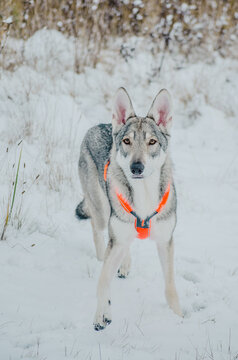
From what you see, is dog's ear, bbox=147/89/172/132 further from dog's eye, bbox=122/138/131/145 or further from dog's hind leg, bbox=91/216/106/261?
dog's hind leg, bbox=91/216/106/261

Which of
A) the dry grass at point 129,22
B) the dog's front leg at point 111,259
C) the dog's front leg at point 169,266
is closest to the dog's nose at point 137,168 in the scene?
the dog's front leg at point 111,259

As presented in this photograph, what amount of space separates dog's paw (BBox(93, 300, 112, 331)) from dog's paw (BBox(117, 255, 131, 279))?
0.69 m

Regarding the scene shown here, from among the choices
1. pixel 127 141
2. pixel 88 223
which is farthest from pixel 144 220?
pixel 88 223

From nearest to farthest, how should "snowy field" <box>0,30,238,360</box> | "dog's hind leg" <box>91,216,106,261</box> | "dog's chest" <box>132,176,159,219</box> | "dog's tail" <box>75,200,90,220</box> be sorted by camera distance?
"snowy field" <box>0,30,238,360</box>
"dog's chest" <box>132,176,159,219</box>
"dog's hind leg" <box>91,216,106,261</box>
"dog's tail" <box>75,200,90,220</box>

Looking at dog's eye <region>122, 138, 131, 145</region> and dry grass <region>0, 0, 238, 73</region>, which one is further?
dry grass <region>0, 0, 238, 73</region>

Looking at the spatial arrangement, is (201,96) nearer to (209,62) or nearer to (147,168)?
(209,62)

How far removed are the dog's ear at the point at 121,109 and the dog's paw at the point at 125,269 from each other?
4.17 ft

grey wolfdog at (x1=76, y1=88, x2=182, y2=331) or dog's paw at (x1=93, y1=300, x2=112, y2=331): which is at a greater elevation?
grey wolfdog at (x1=76, y1=88, x2=182, y2=331)

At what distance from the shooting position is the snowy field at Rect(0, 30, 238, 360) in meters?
2.22

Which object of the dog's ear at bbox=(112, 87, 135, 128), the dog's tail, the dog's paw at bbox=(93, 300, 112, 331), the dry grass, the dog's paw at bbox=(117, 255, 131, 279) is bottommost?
the dog's paw at bbox=(117, 255, 131, 279)

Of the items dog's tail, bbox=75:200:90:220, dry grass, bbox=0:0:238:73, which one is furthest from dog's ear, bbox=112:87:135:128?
dry grass, bbox=0:0:238:73

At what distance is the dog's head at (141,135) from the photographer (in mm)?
2385

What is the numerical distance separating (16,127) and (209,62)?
4932mm

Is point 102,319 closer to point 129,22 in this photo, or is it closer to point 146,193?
point 146,193
